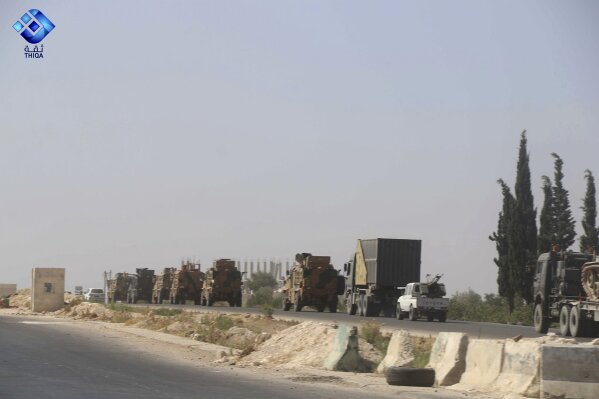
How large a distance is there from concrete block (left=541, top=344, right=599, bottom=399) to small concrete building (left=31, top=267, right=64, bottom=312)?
174ft

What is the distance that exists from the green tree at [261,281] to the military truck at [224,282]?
6443 cm

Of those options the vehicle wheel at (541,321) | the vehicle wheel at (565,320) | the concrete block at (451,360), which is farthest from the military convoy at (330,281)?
the concrete block at (451,360)

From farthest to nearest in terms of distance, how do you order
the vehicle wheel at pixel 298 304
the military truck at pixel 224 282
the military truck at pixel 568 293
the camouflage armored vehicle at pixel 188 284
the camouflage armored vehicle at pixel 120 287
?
the camouflage armored vehicle at pixel 120 287 → the camouflage armored vehicle at pixel 188 284 → the military truck at pixel 224 282 → the vehicle wheel at pixel 298 304 → the military truck at pixel 568 293

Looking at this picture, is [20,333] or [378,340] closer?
[378,340]

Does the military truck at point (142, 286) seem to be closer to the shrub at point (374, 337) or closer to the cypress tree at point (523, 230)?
the cypress tree at point (523, 230)

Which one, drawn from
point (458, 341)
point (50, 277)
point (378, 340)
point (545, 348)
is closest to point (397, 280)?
point (378, 340)

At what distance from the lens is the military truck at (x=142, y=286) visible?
8569 cm

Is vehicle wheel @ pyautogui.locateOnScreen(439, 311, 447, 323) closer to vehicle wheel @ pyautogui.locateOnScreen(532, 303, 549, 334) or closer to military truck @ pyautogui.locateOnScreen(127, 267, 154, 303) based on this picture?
vehicle wheel @ pyautogui.locateOnScreen(532, 303, 549, 334)

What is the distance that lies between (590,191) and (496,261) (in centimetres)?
716

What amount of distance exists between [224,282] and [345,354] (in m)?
46.9

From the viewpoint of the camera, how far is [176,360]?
2775 cm

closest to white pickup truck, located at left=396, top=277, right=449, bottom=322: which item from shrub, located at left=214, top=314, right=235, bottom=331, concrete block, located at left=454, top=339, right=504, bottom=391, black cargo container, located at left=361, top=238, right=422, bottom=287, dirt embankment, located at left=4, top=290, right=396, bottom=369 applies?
black cargo container, located at left=361, top=238, right=422, bottom=287

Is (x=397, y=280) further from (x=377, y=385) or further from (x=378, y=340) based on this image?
(x=377, y=385)

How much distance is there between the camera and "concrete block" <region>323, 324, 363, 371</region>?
2383 cm
